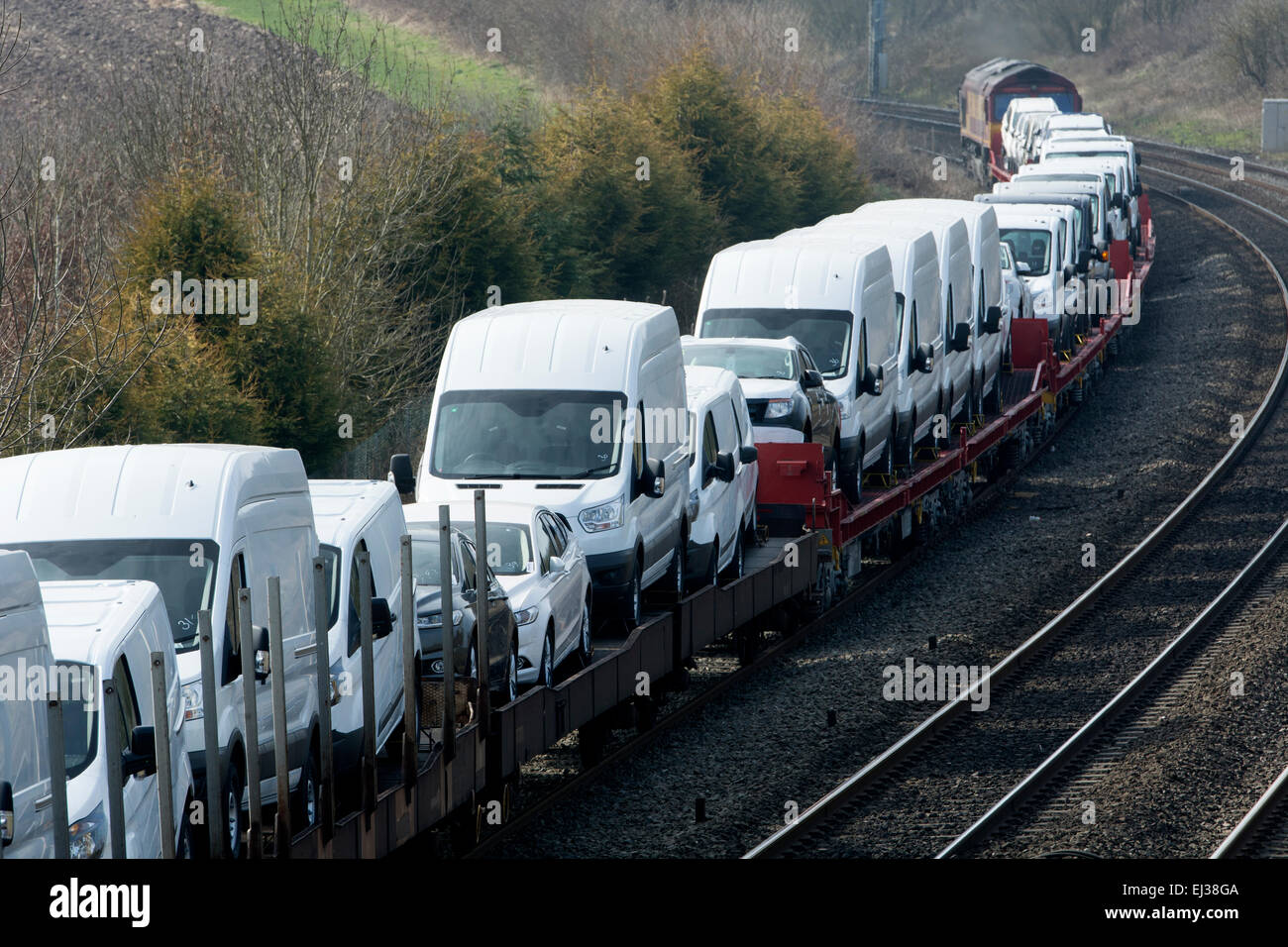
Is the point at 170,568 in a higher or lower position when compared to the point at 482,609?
higher

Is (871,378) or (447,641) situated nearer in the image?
(447,641)

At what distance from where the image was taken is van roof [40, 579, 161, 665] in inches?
290

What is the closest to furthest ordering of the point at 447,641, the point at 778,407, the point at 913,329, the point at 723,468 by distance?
1. the point at 447,641
2. the point at 723,468
3. the point at 778,407
4. the point at 913,329

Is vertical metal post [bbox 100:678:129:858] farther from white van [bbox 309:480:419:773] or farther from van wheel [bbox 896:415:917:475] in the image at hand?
van wheel [bbox 896:415:917:475]

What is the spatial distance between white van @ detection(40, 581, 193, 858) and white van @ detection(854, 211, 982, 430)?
15437 mm

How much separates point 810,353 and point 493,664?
29.2 ft

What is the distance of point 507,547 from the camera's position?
42.7ft

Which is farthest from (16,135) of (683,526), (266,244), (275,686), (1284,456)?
(275,686)

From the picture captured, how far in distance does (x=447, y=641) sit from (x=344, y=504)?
1235 mm

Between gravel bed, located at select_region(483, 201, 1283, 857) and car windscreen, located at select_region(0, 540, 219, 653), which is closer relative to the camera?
car windscreen, located at select_region(0, 540, 219, 653)

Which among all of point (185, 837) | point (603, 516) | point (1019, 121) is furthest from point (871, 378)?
point (1019, 121)

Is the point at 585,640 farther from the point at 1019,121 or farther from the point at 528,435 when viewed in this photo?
the point at 1019,121

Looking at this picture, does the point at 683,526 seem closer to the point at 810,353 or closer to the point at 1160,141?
the point at 810,353

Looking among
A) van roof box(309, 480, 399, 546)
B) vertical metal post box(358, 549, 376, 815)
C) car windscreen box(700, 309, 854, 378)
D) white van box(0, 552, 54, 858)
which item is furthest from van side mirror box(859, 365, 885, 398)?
white van box(0, 552, 54, 858)
